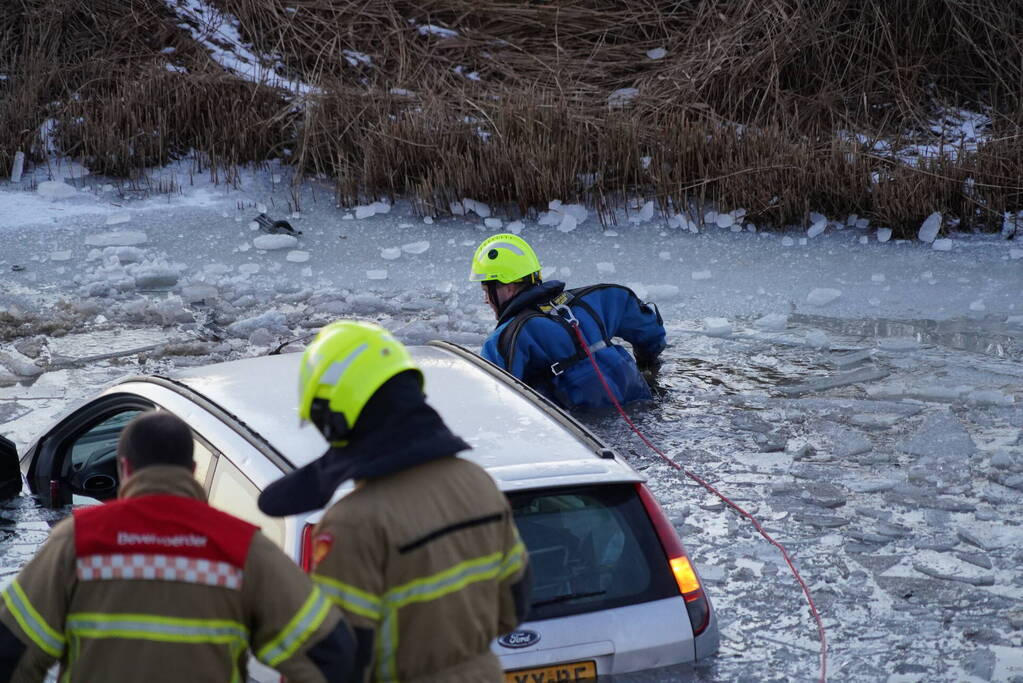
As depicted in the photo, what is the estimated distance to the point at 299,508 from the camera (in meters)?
2.61

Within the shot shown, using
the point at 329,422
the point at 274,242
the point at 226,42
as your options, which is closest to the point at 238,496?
the point at 329,422

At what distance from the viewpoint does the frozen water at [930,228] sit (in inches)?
430

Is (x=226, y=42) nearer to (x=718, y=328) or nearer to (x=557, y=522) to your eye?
(x=718, y=328)

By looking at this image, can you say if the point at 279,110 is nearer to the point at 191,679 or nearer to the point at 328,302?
the point at 328,302

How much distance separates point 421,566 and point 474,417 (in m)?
1.46

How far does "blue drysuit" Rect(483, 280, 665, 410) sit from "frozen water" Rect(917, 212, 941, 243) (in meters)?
4.74

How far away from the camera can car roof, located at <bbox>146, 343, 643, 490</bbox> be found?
360 centimetres

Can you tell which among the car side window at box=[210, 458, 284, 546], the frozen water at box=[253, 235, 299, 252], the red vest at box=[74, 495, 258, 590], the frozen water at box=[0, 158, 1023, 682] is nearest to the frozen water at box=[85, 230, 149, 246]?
the frozen water at box=[0, 158, 1023, 682]

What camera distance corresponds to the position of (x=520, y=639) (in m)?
3.44

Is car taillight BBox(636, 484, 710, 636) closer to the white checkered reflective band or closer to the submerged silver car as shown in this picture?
the submerged silver car

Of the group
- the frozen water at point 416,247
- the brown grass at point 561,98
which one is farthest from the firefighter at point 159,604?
the brown grass at point 561,98

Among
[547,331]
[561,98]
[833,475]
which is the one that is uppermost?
[561,98]

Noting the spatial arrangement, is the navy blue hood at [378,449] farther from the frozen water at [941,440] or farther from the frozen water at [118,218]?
the frozen water at [118,218]

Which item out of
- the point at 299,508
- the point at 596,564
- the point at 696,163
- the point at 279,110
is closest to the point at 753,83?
the point at 696,163
